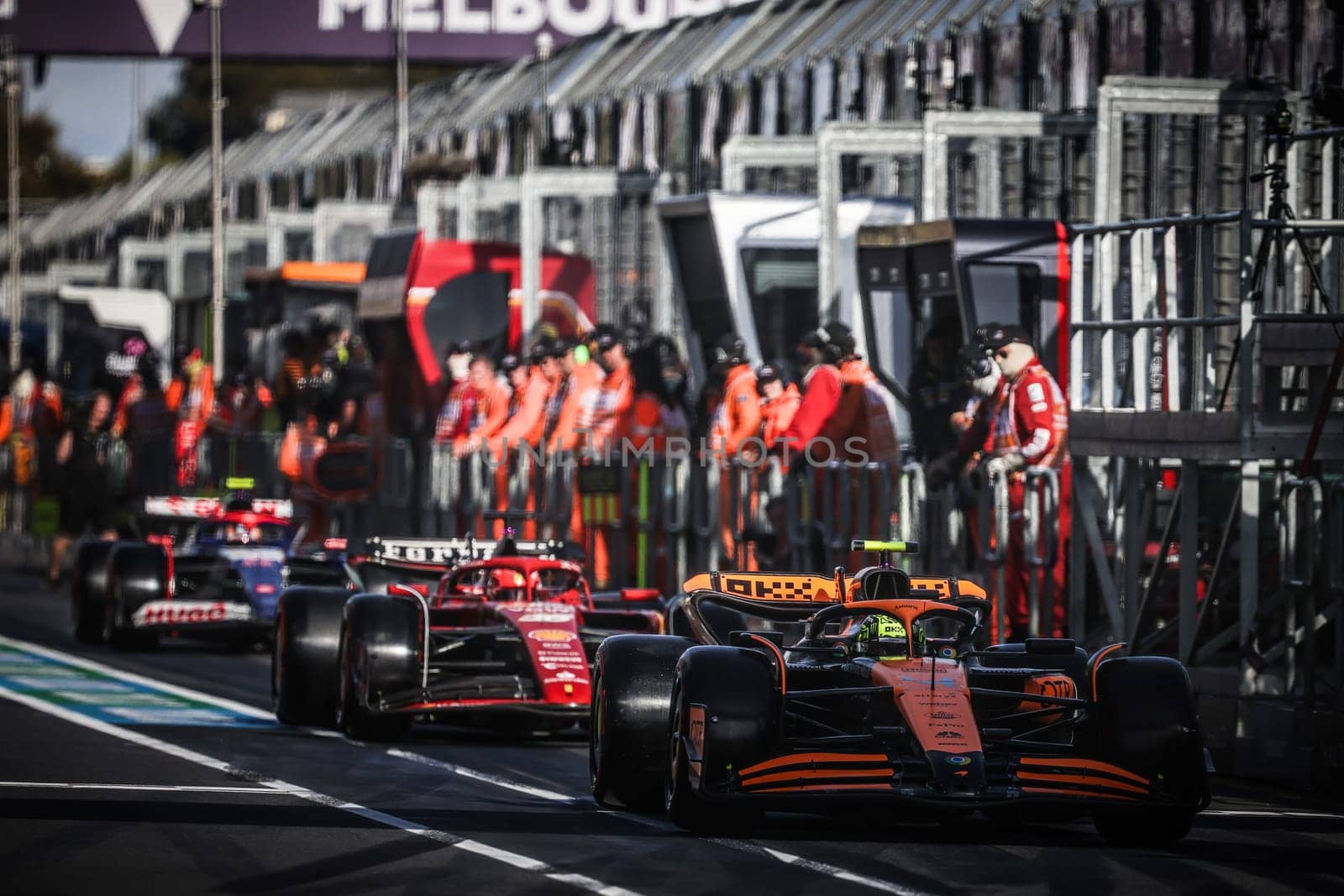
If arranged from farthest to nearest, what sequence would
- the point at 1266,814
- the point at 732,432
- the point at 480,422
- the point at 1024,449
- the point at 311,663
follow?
the point at 480,422 < the point at 732,432 < the point at 1024,449 < the point at 311,663 < the point at 1266,814

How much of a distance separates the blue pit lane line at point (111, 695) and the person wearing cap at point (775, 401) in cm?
468

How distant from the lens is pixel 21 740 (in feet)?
45.9

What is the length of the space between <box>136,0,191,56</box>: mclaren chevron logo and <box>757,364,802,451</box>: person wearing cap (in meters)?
27.4

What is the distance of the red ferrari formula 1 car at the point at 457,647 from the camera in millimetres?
14000

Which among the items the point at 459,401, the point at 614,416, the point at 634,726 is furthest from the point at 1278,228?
the point at 459,401

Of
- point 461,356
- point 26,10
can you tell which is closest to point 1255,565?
point 461,356

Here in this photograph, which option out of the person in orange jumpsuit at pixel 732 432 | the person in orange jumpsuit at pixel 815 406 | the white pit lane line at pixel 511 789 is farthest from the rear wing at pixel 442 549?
the person in orange jumpsuit at pixel 732 432

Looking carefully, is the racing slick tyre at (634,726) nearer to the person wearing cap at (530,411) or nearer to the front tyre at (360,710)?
the front tyre at (360,710)

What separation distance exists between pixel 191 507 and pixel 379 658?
9196 mm

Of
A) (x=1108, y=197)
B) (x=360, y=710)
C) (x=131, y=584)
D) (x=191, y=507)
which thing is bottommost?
(x=360, y=710)

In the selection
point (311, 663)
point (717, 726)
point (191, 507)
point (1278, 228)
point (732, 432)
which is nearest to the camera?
point (717, 726)

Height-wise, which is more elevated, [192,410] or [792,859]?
[192,410]

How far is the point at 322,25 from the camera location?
45594 mm

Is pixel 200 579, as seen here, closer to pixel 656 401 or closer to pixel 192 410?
pixel 656 401
